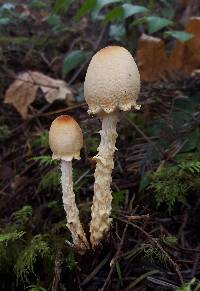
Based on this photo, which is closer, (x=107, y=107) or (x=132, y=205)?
(x=107, y=107)

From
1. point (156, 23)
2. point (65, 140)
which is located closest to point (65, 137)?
point (65, 140)

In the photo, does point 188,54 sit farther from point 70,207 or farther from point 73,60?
point 70,207

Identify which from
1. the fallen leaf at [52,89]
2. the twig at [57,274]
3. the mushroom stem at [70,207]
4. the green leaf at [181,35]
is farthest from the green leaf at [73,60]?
the twig at [57,274]

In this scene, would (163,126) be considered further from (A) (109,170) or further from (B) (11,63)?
(B) (11,63)

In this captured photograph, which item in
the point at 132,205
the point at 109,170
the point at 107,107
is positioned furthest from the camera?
the point at 132,205

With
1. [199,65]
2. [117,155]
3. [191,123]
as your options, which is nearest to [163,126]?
[191,123]

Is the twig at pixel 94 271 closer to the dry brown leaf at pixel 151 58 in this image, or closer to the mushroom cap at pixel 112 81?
the mushroom cap at pixel 112 81

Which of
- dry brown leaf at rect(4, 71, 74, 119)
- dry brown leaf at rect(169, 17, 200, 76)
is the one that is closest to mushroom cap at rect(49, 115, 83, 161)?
dry brown leaf at rect(4, 71, 74, 119)
